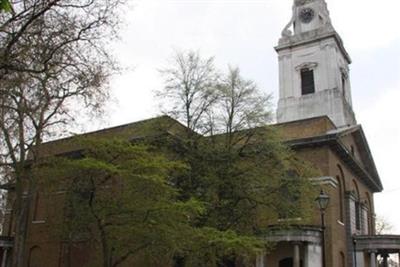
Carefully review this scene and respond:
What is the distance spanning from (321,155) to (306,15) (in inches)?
743

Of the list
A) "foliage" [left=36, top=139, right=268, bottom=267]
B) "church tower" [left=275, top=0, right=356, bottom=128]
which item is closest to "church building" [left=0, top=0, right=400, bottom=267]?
"church tower" [left=275, top=0, right=356, bottom=128]

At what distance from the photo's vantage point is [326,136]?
29.1 meters

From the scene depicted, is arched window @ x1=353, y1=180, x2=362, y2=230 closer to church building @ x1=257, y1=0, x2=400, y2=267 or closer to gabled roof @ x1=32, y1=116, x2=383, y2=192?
church building @ x1=257, y1=0, x2=400, y2=267

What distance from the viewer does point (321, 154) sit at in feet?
96.3

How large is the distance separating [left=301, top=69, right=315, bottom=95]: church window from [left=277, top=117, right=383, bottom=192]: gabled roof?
6.84 m

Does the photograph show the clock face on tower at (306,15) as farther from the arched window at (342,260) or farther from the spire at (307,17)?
the arched window at (342,260)

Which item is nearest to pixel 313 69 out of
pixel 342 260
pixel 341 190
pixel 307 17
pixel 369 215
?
pixel 307 17

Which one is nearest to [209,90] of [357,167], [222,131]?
[222,131]

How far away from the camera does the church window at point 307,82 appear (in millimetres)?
40969

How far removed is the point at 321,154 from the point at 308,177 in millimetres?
5855

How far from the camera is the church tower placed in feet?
130

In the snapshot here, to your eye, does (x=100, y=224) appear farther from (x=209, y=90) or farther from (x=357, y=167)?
(x=357, y=167)

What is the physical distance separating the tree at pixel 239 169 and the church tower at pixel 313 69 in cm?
1659

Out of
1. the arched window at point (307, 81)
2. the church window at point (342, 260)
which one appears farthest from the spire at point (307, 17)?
the church window at point (342, 260)
